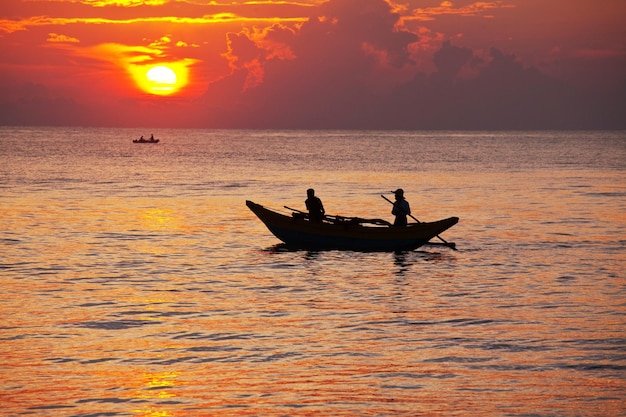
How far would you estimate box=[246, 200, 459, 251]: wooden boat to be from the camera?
1133 inches

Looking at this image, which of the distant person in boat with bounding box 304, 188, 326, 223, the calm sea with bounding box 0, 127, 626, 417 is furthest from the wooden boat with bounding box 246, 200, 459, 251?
the calm sea with bounding box 0, 127, 626, 417

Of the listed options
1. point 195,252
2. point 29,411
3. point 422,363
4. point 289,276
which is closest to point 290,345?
point 422,363

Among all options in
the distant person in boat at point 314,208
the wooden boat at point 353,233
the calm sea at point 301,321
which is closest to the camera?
the calm sea at point 301,321

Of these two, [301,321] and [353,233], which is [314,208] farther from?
[301,321]

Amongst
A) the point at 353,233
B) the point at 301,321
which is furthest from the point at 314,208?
the point at 301,321

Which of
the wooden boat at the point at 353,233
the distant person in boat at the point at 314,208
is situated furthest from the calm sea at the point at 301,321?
the distant person in boat at the point at 314,208

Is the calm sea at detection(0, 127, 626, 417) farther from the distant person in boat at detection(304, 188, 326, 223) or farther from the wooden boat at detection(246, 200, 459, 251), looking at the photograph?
the distant person in boat at detection(304, 188, 326, 223)

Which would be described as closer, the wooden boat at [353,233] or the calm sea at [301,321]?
the calm sea at [301,321]

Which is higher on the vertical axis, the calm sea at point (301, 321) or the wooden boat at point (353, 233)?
the wooden boat at point (353, 233)

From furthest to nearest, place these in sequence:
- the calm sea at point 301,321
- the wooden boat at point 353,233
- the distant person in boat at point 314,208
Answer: the distant person in boat at point 314,208 < the wooden boat at point 353,233 < the calm sea at point 301,321

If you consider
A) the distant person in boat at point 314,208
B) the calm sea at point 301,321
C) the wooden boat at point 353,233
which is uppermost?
the distant person in boat at point 314,208

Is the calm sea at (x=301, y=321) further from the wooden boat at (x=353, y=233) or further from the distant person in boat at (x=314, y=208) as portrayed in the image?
the distant person in boat at (x=314, y=208)

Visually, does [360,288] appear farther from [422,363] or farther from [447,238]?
[447,238]

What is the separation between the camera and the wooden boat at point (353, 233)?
94.4 ft
